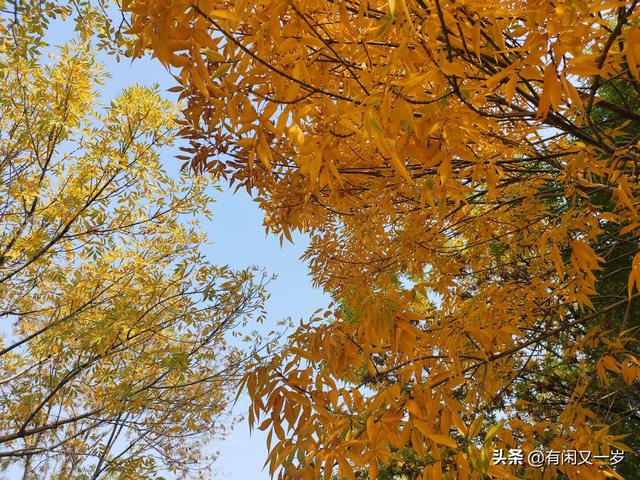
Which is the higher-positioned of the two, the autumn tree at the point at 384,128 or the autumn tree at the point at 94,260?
the autumn tree at the point at 94,260

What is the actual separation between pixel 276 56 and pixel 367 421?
102cm

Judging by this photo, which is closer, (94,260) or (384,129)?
(384,129)

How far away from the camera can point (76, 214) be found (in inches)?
133

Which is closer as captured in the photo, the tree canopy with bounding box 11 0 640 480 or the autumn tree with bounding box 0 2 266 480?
the tree canopy with bounding box 11 0 640 480

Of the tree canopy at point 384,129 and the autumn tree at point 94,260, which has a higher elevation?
the autumn tree at point 94,260

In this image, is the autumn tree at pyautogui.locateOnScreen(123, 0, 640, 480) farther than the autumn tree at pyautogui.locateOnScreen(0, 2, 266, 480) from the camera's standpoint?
No

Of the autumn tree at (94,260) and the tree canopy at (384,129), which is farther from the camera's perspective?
the autumn tree at (94,260)

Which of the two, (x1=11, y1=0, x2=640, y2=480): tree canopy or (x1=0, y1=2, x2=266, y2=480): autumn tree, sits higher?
(x1=0, y1=2, x2=266, y2=480): autumn tree

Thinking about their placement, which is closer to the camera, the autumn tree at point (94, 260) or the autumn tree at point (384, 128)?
the autumn tree at point (384, 128)

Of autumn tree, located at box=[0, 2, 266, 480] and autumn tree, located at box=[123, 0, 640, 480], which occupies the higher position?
autumn tree, located at box=[0, 2, 266, 480]

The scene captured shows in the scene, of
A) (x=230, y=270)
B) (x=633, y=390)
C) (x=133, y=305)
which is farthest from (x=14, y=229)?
(x=633, y=390)

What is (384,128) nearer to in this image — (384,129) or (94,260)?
(384,129)

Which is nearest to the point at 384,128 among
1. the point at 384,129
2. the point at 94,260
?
the point at 384,129

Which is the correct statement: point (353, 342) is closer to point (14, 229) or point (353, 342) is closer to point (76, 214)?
point (76, 214)
